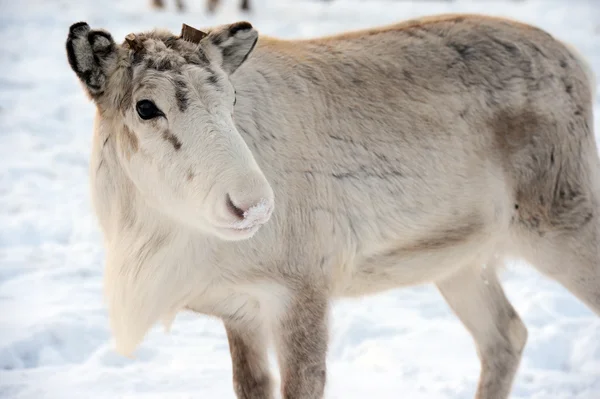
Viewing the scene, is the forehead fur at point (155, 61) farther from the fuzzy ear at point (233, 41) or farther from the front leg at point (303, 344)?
the front leg at point (303, 344)

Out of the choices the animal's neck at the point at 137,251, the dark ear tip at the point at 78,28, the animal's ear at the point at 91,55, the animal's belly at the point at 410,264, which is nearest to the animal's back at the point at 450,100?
the animal's belly at the point at 410,264

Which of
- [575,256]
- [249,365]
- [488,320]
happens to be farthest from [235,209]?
[488,320]

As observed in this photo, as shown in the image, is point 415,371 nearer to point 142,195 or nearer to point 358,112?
point 358,112

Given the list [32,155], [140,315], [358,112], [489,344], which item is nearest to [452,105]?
[358,112]

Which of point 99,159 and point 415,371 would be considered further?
point 415,371

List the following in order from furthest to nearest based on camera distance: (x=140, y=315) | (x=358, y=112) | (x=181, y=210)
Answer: (x=358, y=112) < (x=140, y=315) < (x=181, y=210)

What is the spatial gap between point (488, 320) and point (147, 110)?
2160mm

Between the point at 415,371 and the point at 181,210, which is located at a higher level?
the point at 181,210

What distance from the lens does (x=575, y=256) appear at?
11.6 ft

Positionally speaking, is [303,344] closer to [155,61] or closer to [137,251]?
[137,251]

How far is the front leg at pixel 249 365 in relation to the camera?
329 centimetres

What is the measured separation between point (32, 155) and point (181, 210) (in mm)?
4666

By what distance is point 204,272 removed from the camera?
2.90 m

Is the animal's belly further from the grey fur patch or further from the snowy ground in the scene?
the grey fur patch
